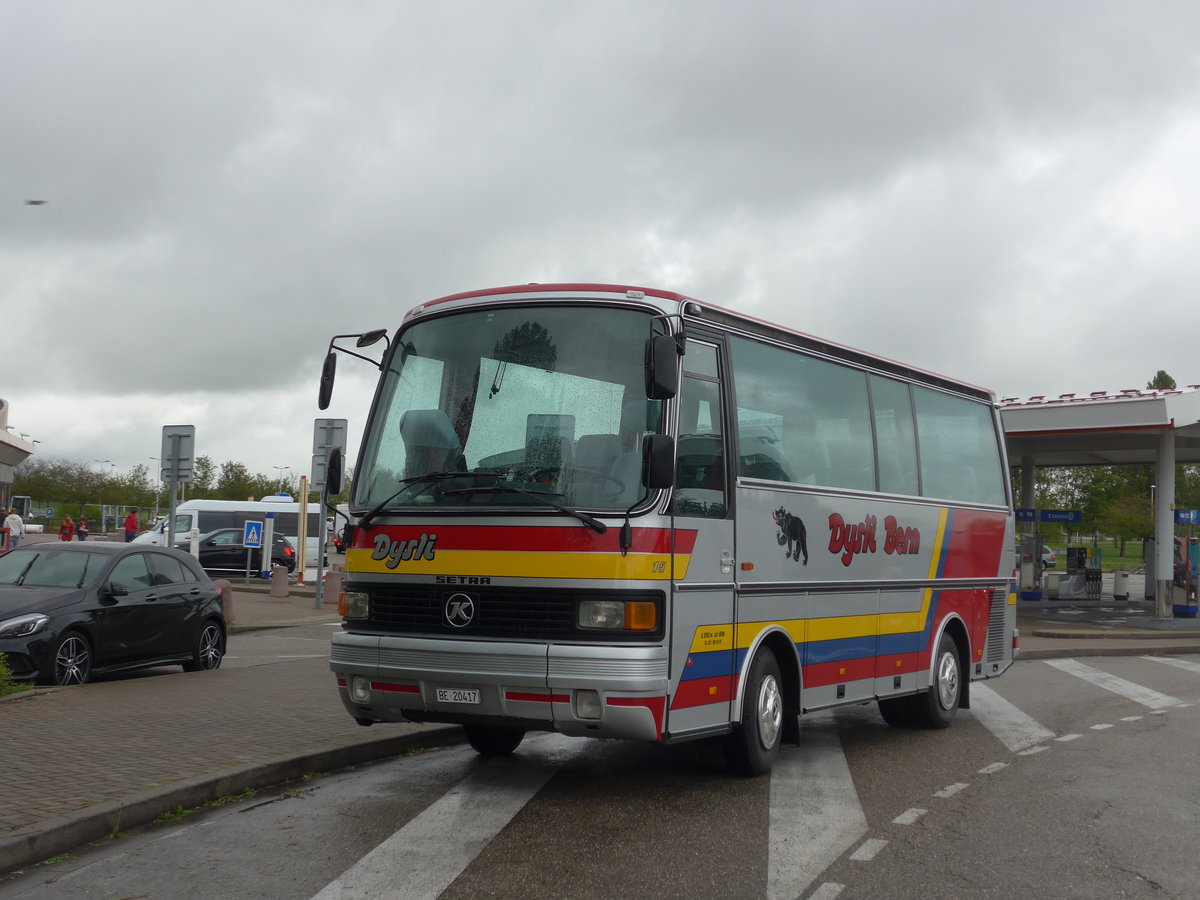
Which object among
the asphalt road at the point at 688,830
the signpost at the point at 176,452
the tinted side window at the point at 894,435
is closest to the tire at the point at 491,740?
the asphalt road at the point at 688,830

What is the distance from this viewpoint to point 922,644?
11477 millimetres

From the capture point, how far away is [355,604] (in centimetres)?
841

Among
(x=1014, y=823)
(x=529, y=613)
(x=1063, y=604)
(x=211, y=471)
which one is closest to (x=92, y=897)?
(x=529, y=613)

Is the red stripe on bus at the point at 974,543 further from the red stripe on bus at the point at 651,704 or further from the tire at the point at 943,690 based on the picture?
the red stripe on bus at the point at 651,704

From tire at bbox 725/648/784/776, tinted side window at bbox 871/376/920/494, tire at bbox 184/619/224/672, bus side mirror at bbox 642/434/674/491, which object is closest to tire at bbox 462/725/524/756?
tire at bbox 725/648/784/776

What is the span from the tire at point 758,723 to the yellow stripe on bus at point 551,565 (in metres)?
1.28

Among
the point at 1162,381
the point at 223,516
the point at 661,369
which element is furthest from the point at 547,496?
the point at 1162,381

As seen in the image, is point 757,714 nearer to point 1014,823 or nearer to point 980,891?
point 1014,823

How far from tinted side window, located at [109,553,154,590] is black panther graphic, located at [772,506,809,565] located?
8.09 m

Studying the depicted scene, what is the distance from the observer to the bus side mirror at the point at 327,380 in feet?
29.1

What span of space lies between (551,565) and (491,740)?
272 cm

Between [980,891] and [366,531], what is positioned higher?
[366,531]

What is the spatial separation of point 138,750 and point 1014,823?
5.79 meters

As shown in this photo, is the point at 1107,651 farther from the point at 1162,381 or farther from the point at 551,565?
the point at 1162,381
